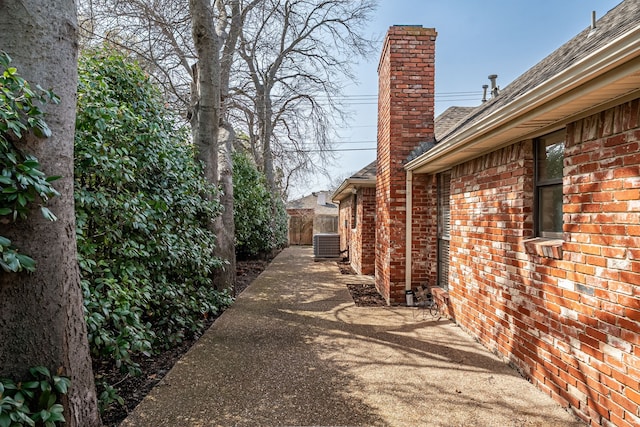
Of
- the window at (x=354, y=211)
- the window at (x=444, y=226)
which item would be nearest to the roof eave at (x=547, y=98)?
the window at (x=444, y=226)

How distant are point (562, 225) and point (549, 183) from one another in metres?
0.44

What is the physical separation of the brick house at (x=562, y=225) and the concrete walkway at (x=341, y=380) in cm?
37

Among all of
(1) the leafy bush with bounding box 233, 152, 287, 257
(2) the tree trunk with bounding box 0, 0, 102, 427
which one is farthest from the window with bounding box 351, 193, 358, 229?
(2) the tree trunk with bounding box 0, 0, 102, 427

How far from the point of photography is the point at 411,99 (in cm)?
653

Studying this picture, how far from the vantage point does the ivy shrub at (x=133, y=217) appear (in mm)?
3105

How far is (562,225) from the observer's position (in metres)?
3.15

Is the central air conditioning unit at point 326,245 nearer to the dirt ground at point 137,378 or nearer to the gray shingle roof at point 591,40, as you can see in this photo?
the dirt ground at point 137,378

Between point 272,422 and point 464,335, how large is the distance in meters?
2.99

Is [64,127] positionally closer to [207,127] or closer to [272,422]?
Result: [272,422]

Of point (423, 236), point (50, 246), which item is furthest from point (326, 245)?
point (50, 246)

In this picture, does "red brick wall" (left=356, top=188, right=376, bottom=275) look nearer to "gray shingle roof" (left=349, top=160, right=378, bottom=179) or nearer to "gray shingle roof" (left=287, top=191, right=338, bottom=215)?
"gray shingle roof" (left=349, top=160, right=378, bottom=179)

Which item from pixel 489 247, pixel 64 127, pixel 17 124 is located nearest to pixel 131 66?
pixel 64 127

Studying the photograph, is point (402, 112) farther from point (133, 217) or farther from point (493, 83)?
point (133, 217)

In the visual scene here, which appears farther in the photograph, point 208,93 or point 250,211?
point 250,211
